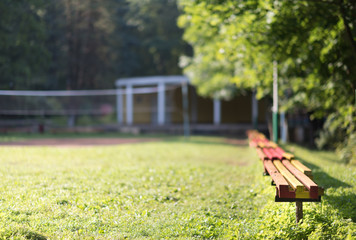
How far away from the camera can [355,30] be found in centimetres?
882

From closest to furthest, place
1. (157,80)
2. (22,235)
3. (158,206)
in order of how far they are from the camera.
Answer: (22,235) → (158,206) → (157,80)

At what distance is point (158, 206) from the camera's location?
236 inches

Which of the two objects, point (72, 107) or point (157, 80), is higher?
point (157, 80)

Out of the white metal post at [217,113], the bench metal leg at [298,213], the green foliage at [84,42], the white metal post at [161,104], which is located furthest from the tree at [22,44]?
the bench metal leg at [298,213]

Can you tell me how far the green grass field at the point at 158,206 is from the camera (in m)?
4.62

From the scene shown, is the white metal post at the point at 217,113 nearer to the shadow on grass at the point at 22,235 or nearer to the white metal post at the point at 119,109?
the white metal post at the point at 119,109

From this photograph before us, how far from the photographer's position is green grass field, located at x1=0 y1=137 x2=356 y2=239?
462 cm

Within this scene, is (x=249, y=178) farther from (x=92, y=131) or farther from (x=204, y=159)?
(x=92, y=131)

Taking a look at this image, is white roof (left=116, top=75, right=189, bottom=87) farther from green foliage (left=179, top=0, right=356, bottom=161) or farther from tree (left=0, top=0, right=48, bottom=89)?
green foliage (left=179, top=0, right=356, bottom=161)

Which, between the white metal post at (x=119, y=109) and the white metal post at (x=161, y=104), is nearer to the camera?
the white metal post at (x=161, y=104)

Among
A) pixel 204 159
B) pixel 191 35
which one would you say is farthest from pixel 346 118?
pixel 191 35

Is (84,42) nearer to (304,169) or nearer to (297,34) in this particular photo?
(297,34)

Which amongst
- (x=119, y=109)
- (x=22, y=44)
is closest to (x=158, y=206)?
(x=22, y=44)

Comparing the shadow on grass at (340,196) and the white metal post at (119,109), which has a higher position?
the white metal post at (119,109)
